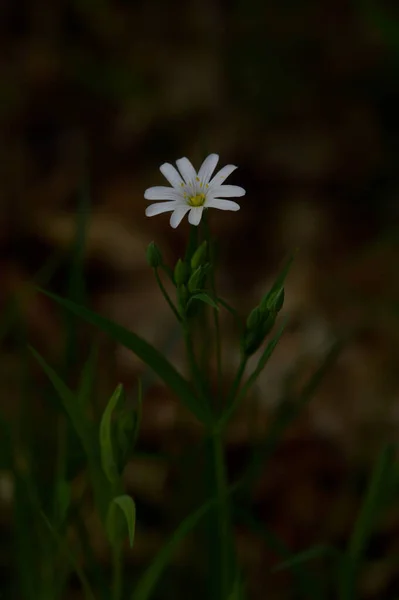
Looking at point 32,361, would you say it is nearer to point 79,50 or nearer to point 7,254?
point 7,254

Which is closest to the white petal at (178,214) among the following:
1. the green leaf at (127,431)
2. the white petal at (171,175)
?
the white petal at (171,175)

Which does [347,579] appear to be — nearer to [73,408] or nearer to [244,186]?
[73,408]

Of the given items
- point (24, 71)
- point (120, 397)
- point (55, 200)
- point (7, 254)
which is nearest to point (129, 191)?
point (55, 200)

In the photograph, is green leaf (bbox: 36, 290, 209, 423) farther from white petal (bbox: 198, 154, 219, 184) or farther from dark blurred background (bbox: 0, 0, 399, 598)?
dark blurred background (bbox: 0, 0, 399, 598)

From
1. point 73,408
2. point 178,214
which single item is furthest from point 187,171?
point 73,408

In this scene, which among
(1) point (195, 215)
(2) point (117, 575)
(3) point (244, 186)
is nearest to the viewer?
(1) point (195, 215)

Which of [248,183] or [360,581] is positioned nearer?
[360,581]
